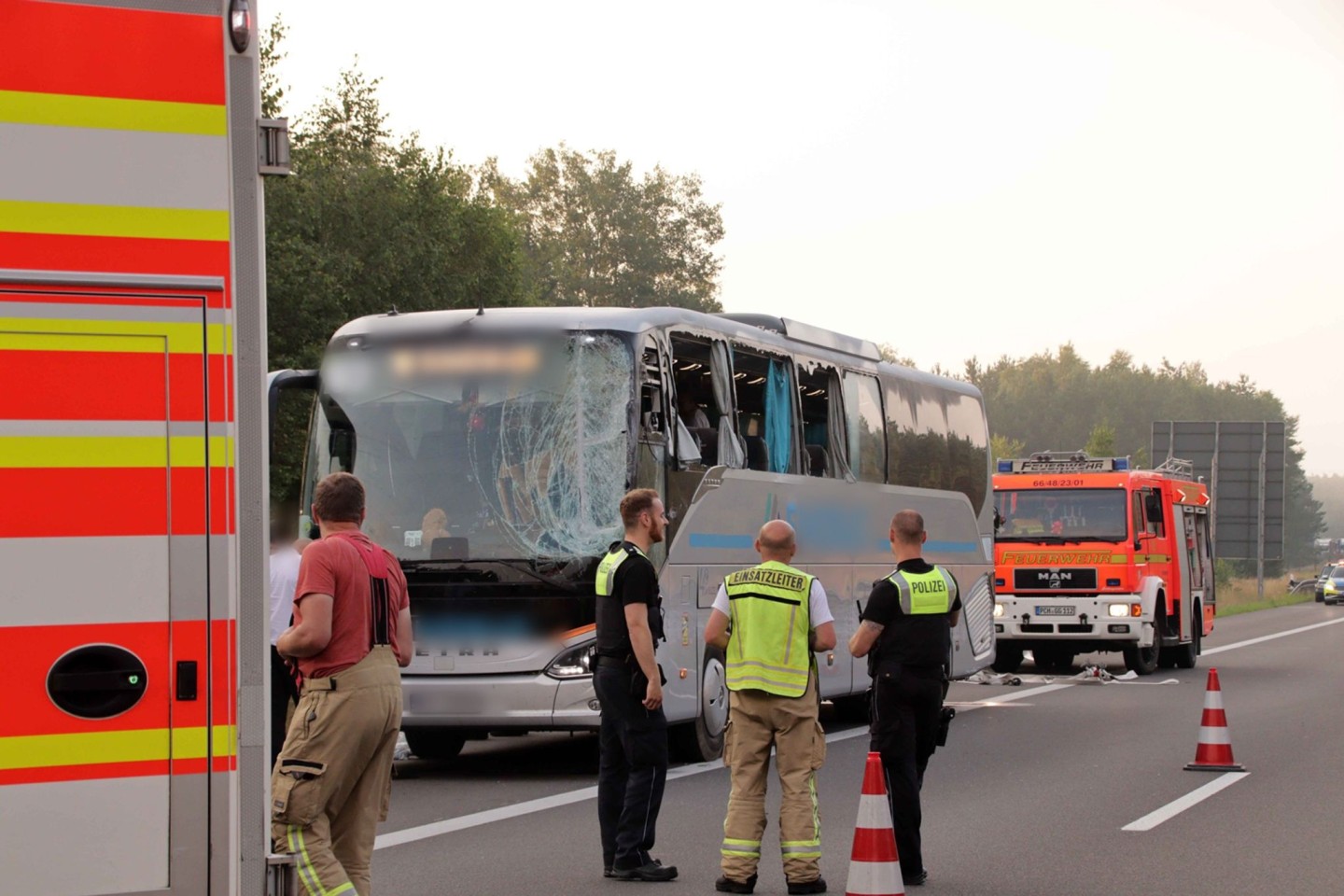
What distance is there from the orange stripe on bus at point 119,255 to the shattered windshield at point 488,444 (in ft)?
26.5

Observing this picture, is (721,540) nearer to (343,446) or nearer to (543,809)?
(343,446)

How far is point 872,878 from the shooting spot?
7.52 m

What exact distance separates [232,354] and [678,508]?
29.4 ft

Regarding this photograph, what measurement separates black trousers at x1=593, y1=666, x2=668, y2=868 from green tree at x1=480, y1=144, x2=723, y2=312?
7542 centimetres

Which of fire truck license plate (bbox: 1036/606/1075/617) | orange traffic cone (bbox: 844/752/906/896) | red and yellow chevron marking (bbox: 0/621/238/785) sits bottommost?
orange traffic cone (bbox: 844/752/906/896)

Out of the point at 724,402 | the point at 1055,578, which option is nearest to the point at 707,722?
the point at 724,402

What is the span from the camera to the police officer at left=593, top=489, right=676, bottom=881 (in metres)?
8.79

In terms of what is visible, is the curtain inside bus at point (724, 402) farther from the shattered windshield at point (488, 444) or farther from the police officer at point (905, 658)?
the police officer at point (905, 658)

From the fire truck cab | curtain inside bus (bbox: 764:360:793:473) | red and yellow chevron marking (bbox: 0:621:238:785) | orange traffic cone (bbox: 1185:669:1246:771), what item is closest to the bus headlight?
curtain inside bus (bbox: 764:360:793:473)

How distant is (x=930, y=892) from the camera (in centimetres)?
887

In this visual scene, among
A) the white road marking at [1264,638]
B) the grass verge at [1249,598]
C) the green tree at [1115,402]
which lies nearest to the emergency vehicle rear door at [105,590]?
the white road marking at [1264,638]

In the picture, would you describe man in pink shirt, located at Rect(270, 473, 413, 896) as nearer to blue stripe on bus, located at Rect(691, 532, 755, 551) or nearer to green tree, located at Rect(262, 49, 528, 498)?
blue stripe on bus, located at Rect(691, 532, 755, 551)

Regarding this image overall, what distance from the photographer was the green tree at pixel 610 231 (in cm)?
8519

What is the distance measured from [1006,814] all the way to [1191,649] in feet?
55.3
